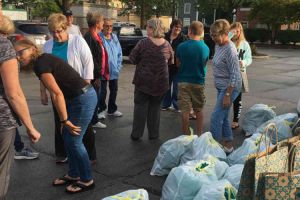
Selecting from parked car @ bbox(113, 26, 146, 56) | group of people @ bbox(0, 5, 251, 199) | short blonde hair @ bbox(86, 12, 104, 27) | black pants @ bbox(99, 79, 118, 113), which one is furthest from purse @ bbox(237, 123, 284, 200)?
parked car @ bbox(113, 26, 146, 56)

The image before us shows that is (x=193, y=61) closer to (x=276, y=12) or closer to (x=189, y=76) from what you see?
(x=189, y=76)

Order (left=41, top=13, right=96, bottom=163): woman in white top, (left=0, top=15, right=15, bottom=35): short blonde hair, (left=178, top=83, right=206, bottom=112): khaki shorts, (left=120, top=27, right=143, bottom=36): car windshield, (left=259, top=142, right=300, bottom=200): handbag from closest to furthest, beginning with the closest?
(left=259, top=142, right=300, bottom=200): handbag → (left=0, top=15, right=15, bottom=35): short blonde hair → (left=41, top=13, right=96, bottom=163): woman in white top → (left=178, top=83, right=206, bottom=112): khaki shorts → (left=120, top=27, right=143, bottom=36): car windshield

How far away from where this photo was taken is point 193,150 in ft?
14.5

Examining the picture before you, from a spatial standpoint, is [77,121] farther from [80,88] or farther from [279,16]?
[279,16]

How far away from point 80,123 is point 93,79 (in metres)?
1.83

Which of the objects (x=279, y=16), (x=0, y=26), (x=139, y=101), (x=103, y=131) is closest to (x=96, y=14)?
(x=139, y=101)

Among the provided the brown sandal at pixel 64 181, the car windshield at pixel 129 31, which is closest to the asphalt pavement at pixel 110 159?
the brown sandal at pixel 64 181

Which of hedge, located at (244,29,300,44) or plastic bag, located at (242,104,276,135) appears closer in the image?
plastic bag, located at (242,104,276,135)

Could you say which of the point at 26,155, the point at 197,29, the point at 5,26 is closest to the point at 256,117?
the point at 197,29

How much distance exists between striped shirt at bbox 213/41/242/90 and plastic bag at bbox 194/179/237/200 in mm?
1817

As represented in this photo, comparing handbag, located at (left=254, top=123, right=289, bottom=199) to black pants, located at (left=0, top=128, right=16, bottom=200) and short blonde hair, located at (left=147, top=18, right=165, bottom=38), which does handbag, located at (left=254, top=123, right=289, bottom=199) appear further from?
short blonde hair, located at (left=147, top=18, right=165, bottom=38)

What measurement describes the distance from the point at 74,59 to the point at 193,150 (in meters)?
1.64

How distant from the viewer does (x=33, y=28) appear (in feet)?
47.3

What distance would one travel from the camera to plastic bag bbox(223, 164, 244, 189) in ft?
11.5
